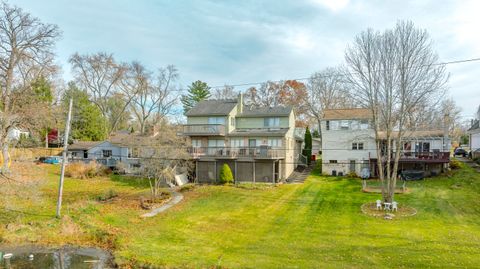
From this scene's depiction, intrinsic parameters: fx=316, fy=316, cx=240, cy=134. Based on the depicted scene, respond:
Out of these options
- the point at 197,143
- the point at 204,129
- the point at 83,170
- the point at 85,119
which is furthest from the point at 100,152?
the point at 204,129

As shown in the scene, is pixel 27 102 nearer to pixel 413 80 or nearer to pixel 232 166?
pixel 232 166

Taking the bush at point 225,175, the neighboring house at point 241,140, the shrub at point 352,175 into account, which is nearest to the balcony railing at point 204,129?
the neighboring house at point 241,140

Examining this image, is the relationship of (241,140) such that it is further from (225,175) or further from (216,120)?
(225,175)

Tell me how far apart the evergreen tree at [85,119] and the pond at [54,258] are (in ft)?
123

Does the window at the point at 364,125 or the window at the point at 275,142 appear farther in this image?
the window at the point at 364,125

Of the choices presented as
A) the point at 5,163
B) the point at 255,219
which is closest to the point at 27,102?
the point at 5,163

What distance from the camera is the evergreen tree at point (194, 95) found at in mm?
55250

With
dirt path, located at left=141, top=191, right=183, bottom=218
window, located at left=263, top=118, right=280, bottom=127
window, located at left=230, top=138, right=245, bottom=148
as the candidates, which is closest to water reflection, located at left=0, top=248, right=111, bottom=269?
dirt path, located at left=141, top=191, right=183, bottom=218

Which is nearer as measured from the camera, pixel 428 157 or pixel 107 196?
pixel 107 196

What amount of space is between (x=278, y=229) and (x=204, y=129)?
18098 mm

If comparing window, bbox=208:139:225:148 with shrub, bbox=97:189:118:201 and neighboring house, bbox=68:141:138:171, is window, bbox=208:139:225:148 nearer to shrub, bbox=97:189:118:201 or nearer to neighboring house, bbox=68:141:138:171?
shrub, bbox=97:189:118:201

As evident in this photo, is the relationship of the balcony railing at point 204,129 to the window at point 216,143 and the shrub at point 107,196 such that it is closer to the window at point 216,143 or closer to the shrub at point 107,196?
the window at point 216,143

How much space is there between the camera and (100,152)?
43375 millimetres

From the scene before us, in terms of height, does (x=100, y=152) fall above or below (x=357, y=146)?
below
